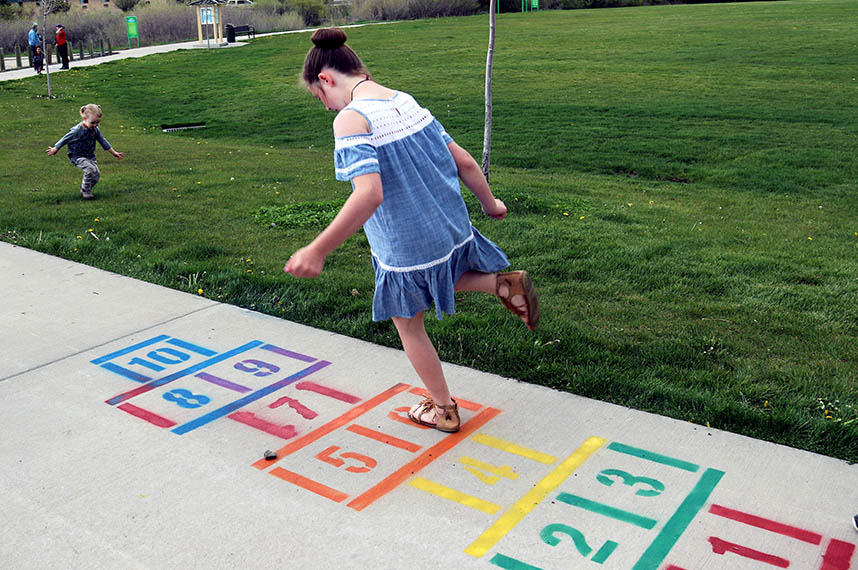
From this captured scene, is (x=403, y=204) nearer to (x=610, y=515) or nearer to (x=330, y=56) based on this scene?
(x=330, y=56)

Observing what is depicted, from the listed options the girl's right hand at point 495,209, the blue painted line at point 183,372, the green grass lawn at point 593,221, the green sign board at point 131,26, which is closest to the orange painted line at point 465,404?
the green grass lawn at point 593,221

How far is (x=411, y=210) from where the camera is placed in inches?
Result: 125

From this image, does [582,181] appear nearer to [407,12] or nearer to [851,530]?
[851,530]

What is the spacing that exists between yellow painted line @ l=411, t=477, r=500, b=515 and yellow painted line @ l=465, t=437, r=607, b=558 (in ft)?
0.23

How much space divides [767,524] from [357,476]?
1544 millimetres

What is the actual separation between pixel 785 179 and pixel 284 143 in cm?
872

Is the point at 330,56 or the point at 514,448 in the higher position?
the point at 330,56

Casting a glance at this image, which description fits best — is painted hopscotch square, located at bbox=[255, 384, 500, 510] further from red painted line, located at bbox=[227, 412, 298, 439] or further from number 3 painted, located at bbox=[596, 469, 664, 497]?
number 3 painted, located at bbox=[596, 469, 664, 497]

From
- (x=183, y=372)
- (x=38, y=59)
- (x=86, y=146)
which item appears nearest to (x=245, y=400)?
(x=183, y=372)

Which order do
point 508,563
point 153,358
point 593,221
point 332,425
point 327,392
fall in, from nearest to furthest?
point 508,563, point 332,425, point 327,392, point 153,358, point 593,221

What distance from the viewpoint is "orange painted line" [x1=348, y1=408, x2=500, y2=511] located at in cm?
309

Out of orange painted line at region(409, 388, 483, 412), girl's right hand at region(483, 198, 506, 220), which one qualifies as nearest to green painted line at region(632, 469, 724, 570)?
orange painted line at region(409, 388, 483, 412)

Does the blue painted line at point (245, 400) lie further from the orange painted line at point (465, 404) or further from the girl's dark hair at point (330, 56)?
the girl's dark hair at point (330, 56)

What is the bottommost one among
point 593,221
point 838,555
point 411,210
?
point 838,555
